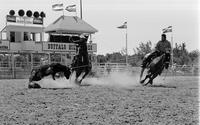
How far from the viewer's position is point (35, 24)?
5012 centimetres

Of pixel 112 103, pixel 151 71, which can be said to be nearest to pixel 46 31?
pixel 151 71

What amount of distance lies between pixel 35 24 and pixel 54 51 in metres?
3.53

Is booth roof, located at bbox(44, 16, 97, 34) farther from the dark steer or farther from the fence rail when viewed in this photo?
the dark steer

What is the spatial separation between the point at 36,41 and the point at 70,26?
5.67 m

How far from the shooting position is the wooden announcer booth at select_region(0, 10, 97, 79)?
1850 inches

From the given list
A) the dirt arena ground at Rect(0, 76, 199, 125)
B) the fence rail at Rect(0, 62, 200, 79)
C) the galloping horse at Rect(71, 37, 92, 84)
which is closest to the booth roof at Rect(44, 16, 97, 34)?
the fence rail at Rect(0, 62, 200, 79)

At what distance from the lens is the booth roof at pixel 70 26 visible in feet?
172

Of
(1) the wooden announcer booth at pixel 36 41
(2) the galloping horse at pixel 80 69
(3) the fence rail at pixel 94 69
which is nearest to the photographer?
(2) the galloping horse at pixel 80 69

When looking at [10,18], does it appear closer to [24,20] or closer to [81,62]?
[24,20]

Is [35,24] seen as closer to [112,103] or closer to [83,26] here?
[83,26]

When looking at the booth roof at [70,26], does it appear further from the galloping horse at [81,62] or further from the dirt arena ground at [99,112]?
the dirt arena ground at [99,112]

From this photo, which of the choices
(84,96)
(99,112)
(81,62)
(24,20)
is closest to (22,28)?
(24,20)

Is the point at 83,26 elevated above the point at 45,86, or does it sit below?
above

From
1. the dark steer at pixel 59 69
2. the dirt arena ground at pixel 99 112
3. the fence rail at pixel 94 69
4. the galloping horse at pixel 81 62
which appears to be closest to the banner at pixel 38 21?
the fence rail at pixel 94 69
